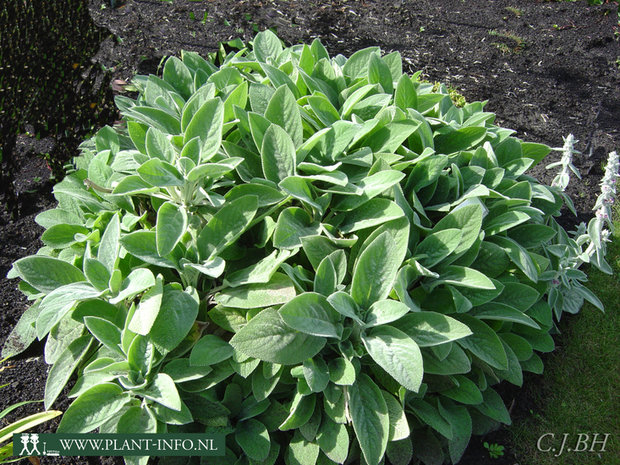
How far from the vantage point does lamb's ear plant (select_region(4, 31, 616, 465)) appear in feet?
6.02

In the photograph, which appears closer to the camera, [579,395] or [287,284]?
[287,284]

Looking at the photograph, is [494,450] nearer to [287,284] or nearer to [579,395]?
[579,395]

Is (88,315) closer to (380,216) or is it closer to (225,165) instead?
(225,165)

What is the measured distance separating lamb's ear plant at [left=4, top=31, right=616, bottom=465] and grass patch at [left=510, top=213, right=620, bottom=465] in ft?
0.97

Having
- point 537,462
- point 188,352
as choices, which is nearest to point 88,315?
point 188,352

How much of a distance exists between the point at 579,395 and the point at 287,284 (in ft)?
5.47

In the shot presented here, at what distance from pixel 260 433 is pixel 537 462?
4.19ft

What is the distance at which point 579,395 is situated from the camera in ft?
8.68

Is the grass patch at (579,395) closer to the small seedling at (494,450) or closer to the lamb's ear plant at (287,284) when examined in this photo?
the small seedling at (494,450)

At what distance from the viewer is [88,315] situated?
→ 76.7 inches

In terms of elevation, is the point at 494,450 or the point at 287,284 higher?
the point at 287,284

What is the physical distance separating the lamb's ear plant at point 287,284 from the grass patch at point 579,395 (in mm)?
297

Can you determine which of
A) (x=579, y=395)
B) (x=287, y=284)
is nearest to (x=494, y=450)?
(x=579, y=395)

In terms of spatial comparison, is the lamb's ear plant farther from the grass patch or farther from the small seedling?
the grass patch
